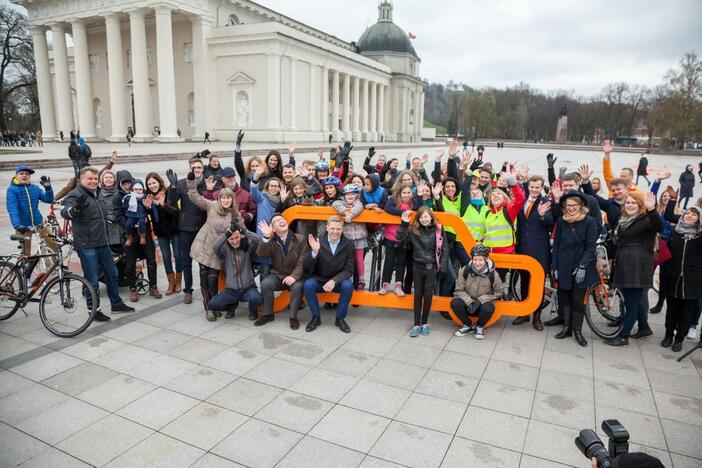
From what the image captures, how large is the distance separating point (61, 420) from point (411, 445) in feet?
9.90

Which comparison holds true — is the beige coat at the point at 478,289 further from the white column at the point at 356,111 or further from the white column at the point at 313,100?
the white column at the point at 356,111

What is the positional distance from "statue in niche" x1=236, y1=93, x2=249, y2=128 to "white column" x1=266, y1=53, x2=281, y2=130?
2.50 metres

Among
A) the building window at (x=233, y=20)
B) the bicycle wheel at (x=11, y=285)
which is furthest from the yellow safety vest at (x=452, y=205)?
the building window at (x=233, y=20)

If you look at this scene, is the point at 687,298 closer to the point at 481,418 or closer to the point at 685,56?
the point at 481,418

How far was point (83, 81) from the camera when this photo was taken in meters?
46.3

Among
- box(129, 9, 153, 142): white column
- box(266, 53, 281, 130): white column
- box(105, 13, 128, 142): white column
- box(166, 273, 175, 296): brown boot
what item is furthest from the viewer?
box(266, 53, 281, 130): white column

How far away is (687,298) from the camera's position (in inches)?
215

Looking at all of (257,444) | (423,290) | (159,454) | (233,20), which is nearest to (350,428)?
(257,444)

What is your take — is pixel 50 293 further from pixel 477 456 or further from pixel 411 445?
pixel 477 456

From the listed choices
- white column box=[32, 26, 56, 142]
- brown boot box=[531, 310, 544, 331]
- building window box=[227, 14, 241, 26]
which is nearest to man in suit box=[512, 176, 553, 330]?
brown boot box=[531, 310, 544, 331]

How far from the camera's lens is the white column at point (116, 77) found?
42.0m

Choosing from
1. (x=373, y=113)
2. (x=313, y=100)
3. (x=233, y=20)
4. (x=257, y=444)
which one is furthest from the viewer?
(x=373, y=113)

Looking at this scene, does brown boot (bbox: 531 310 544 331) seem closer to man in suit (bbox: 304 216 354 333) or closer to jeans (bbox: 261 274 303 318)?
man in suit (bbox: 304 216 354 333)

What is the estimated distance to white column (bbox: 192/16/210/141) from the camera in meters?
44.8
